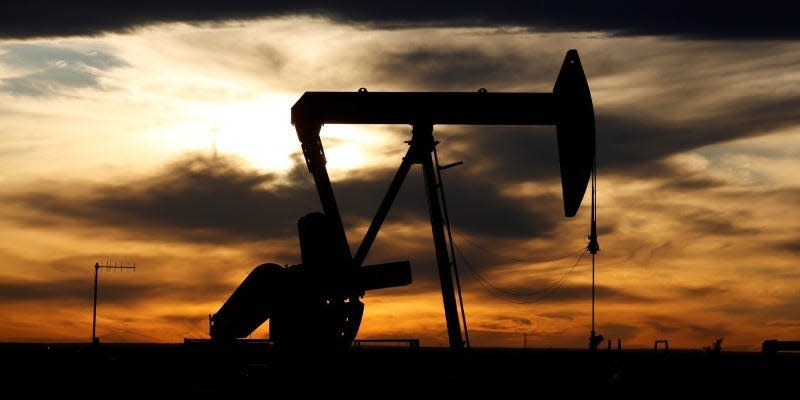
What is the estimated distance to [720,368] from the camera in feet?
117

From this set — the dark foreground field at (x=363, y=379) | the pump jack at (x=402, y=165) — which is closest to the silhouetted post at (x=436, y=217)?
the pump jack at (x=402, y=165)

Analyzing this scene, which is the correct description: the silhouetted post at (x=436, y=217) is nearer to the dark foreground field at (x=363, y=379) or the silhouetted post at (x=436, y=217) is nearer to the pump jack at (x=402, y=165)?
the pump jack at (x=402, y=165)

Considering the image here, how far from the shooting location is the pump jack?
19.9m

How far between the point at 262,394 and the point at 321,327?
11.8 ft

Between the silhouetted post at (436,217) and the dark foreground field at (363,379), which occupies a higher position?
the silhouetted post at (436,217)

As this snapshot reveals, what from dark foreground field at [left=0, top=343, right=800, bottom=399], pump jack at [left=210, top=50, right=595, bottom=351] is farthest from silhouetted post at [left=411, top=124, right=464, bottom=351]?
dark foreground field at [left=0, top=343, right=800, bottom=399]

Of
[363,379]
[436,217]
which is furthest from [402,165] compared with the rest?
[363,379]

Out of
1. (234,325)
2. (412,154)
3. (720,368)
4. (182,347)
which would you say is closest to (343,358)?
(234,325)

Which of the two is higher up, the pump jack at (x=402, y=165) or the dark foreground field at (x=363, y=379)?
the pump jack at (x=402, y=165)

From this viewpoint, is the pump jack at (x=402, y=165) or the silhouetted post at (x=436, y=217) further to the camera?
the silhouetted post at (x=436, y=217)

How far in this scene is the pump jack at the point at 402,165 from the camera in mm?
19938

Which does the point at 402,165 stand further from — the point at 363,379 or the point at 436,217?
the point at 363,379

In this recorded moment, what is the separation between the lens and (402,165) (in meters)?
21.2

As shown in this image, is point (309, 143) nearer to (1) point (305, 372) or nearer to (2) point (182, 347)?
(1) point (305, 372)
